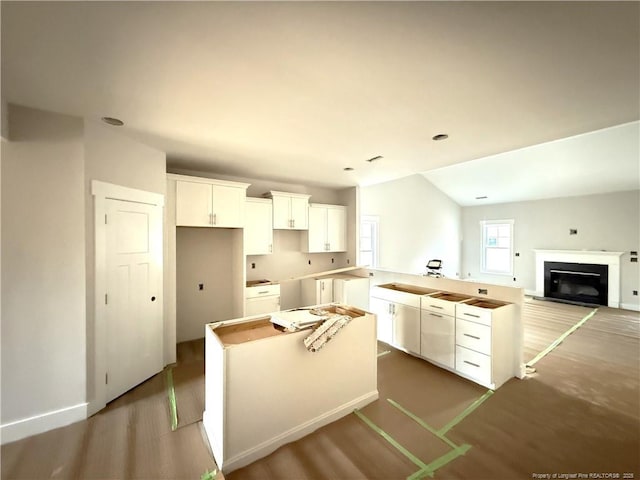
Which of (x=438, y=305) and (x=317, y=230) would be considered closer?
(x=438, y=305)

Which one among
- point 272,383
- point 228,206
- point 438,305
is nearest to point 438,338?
point 438,305

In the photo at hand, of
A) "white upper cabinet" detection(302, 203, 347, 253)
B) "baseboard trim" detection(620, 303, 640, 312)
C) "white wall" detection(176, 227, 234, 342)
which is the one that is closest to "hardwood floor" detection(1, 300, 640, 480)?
"white wall" detection(176, 227, 234, 342)

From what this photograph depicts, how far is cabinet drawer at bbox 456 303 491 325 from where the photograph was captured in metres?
2.89

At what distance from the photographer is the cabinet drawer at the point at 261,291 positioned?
4.15m

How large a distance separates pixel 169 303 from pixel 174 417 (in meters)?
1.39

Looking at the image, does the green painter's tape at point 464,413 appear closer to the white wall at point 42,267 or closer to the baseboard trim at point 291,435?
the baseboard trim at point 291,435

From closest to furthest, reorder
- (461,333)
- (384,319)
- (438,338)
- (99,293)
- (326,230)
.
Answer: (99,293)
(461,333)
(438,338)
(384,319)
(326,230)

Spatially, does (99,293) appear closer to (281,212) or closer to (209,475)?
(209,475)

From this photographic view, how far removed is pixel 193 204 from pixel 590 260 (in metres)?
8.98

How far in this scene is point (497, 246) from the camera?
8492 millimetres

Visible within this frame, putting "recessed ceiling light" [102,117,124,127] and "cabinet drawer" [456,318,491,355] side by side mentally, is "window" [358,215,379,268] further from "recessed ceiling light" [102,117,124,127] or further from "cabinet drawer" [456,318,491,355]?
"recessed ceiling light" [102,117,124,127]

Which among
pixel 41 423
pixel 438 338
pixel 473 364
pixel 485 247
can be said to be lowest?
pixel 41 423

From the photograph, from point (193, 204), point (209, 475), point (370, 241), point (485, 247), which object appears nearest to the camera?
point (209, 475)

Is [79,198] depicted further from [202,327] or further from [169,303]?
[202,327]
